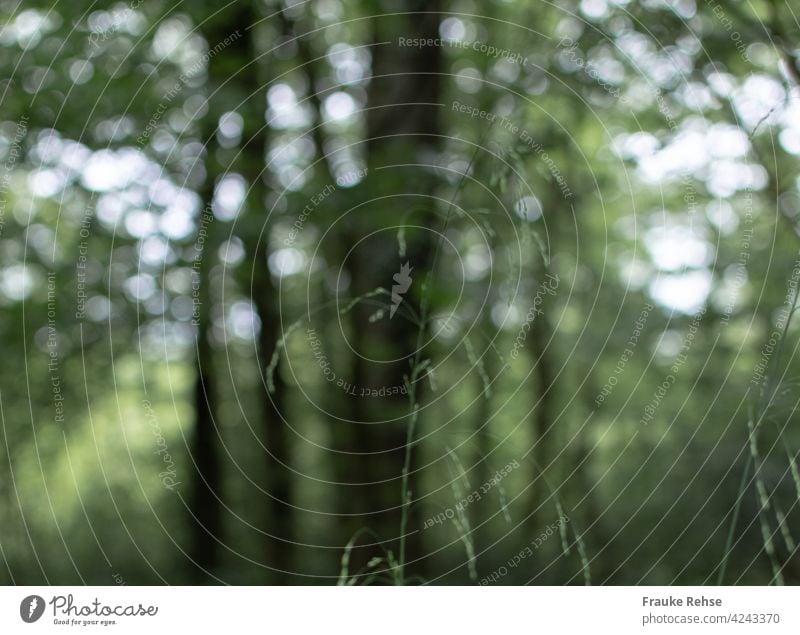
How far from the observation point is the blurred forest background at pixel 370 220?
391 cm

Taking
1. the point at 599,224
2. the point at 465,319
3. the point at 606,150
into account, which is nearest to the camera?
the point at 465,319

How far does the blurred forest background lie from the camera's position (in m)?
3.91

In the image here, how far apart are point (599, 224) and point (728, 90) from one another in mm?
5307

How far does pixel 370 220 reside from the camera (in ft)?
13.0

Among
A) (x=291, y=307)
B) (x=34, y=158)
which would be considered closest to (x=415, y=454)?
(x=291, y=307)

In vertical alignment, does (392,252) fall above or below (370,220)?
below

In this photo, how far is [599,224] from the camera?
30.1ft

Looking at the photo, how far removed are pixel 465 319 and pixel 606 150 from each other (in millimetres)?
2214

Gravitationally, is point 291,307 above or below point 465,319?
above
